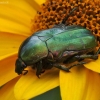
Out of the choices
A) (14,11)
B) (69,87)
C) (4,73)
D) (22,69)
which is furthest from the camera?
(14,11)

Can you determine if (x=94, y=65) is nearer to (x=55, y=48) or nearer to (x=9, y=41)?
(x=55, y=48)

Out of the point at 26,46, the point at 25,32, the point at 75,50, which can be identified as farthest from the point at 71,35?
the point at 25,32

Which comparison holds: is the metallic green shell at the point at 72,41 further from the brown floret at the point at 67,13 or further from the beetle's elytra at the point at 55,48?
the brown floret at the point at 67,13


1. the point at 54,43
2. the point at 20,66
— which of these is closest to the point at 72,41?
the point at 54,43

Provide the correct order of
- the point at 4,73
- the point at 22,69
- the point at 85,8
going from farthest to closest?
the point at 85,8 → the point at 4,73 → the point at 22,69

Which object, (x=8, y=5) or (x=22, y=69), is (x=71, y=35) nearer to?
(x=22, y=69)

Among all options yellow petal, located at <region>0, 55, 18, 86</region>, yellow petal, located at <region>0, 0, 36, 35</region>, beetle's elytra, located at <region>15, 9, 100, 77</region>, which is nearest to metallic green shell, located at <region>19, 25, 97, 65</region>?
beetle's elytra, located at <region>15, 9, 100, 77</region>
